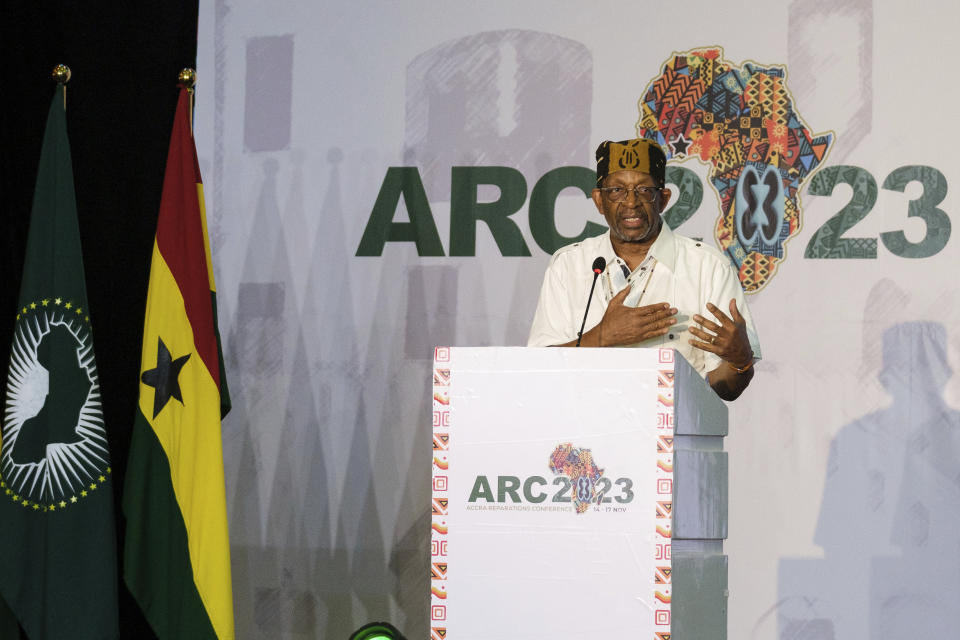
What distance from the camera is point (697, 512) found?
215 centimetres

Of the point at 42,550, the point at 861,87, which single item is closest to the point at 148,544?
the point at 42,550

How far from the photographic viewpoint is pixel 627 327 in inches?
102

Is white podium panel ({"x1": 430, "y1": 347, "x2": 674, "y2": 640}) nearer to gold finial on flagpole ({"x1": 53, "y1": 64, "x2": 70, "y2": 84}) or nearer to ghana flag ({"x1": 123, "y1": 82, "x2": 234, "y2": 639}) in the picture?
ghana flag ({"x1": 123, "y1": 82, "x2": 234, "y2": 639})

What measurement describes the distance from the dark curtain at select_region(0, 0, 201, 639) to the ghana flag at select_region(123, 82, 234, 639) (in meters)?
0.53

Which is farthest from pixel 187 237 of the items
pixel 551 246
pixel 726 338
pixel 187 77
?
pixel 726 338

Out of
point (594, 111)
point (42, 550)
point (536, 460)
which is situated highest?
point (594, 111)

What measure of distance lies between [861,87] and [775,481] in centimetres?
152

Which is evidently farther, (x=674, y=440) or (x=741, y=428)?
(x=741, y=428)

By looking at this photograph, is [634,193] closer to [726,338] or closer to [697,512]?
[726,338]

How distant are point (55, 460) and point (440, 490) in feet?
5.33

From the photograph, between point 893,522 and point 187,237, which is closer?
point 187,237

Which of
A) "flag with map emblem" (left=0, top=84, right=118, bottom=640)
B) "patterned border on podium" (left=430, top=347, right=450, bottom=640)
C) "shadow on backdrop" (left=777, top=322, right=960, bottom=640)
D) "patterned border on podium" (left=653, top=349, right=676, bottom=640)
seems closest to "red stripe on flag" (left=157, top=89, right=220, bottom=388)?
"flag with map emblem" (left=0, top=84, right=118, bottom=640)

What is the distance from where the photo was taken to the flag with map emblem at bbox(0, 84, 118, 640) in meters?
3.17

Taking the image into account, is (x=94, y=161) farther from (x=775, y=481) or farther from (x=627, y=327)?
(x=775, y=481)
